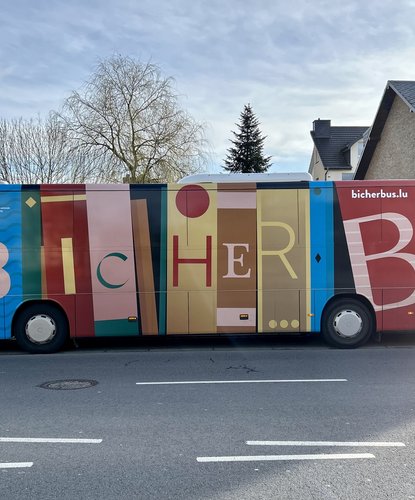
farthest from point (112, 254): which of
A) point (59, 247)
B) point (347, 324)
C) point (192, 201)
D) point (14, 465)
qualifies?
point (14, 465)

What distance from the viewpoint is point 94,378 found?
7207mm

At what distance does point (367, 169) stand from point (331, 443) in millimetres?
24226

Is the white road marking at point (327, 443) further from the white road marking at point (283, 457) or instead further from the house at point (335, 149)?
the house at point (335, 149)

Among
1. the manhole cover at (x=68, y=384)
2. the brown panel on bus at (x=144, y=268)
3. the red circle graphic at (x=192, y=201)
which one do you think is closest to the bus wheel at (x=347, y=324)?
the red circle graphic at (x=192, y=201)

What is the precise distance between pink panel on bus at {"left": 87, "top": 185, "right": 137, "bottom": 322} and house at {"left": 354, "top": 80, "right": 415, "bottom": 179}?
14.4 m

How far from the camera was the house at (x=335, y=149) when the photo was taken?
146ft

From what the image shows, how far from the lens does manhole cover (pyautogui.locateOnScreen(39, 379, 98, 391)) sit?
6.65 metres

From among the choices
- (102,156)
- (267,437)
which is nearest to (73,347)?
(267,437)

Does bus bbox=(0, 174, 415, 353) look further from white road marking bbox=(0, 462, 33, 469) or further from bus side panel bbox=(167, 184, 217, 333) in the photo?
white road marking bbox=(0, 462, 33, 469)

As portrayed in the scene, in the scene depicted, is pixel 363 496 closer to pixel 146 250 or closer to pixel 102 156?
pixel 146 250

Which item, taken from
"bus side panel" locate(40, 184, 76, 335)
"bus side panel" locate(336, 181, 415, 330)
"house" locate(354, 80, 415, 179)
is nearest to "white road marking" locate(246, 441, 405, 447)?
"bus side panel" locate(336, 181, 415, 330)

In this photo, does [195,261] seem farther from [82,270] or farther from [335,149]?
[335,149]

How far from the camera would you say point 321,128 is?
50594 millimetres

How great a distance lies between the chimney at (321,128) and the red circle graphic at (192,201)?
1687 inches
